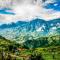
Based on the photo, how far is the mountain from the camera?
11.8 meters

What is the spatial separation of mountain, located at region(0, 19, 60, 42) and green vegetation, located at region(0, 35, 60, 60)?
0.15m

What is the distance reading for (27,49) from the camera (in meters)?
11.7

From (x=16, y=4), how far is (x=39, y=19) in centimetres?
84

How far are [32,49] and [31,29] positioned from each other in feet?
1.97

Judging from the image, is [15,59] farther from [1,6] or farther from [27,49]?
[1,6]

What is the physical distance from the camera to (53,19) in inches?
470

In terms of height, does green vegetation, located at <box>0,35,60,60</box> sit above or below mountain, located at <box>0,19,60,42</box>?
below

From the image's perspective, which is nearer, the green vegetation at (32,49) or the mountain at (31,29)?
the green vegetation at (32,49)

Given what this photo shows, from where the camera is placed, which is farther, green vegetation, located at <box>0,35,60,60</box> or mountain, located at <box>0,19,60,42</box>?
mountain, located at <box>0,19,60,42</box>

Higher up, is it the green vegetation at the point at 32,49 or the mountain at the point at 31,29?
the mountain at the point at 31,29

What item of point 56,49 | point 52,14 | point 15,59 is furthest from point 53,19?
point 15,59

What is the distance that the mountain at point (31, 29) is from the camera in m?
11.8

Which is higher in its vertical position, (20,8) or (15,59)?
(20,8)

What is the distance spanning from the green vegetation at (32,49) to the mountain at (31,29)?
15 centimetres
